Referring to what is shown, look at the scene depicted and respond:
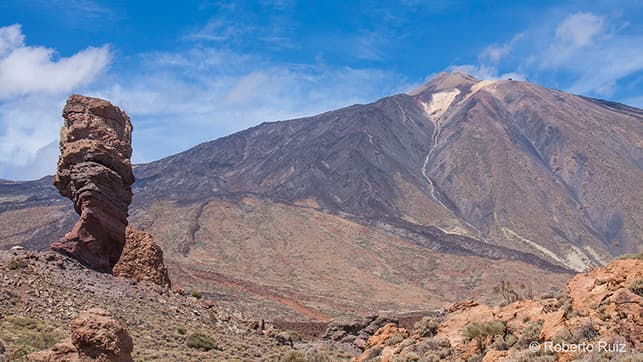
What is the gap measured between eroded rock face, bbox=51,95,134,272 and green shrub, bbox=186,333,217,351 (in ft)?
17.9

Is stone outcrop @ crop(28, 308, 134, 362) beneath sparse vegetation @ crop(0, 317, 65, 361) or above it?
above

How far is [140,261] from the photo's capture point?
23.0 m

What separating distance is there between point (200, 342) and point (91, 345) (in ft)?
27.0

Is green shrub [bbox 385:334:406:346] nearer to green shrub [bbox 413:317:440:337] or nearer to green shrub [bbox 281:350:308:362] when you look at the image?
green shrub [bbox 413:317:440:337]

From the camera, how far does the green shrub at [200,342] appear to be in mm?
17859

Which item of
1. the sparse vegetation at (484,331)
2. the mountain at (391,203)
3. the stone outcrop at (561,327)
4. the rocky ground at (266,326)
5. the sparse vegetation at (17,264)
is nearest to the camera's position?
the stone outcrop at (561,327)

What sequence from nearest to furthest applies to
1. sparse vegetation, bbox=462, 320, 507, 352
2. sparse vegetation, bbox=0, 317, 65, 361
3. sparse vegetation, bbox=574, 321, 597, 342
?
sparse vegetation, bbox=574, 321, 597, 342 → sparse vegetation, bbox=0, 317, 65, 361 → sparse vegetation, bbox=462, 320, 507, 352

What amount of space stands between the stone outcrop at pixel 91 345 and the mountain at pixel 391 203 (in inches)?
1349

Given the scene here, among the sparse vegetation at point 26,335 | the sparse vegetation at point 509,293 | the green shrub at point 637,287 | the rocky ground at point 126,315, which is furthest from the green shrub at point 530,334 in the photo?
the sparse vegetation at point 26,335

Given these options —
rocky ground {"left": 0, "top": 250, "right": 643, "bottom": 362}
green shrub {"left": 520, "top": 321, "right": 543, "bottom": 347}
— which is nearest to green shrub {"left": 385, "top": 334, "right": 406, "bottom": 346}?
rocky ground {"left": 0, "top": 250, "right": 643, "bottom": 362}

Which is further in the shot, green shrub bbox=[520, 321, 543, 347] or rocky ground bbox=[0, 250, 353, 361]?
rocky ground bbox=[0, 250, 353, 361]

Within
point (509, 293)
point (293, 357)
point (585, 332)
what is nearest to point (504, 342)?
point (585, 332)

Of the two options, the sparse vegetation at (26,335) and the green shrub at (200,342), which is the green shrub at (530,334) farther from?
the sparse vegetation at (26,335)

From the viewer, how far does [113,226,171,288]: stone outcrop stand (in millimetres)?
22578
